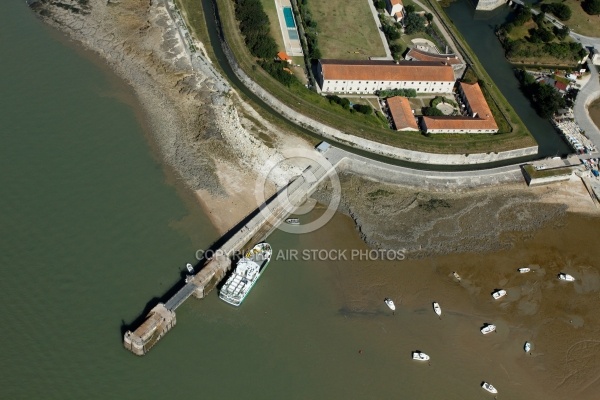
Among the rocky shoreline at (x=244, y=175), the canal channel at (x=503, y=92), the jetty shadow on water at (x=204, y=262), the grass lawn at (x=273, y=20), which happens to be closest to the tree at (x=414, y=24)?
the canal channel at (x=503, y=92)

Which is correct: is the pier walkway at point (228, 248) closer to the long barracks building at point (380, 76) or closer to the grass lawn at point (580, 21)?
the long barracks building at point (380, 76)

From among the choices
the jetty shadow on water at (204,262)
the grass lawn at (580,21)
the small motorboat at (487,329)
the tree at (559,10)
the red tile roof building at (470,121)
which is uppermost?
the jetty shadow on water at (204,262)

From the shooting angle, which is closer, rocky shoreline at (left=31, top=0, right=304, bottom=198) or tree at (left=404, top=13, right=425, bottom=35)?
rocky shoreline at (left=31, top=0, right=304, bottom=198)

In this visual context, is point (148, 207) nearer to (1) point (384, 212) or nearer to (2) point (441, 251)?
(1) point (384, 212)

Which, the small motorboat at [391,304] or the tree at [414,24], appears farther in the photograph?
the tree at [414,24]

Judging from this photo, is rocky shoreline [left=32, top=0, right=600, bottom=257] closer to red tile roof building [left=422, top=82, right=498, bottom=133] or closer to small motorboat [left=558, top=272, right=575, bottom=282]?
small motorboat [left=558, top=272, right=575, bottom=282]

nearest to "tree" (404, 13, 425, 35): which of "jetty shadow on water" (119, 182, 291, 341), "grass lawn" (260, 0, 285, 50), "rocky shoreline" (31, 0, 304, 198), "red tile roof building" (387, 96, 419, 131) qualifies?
"red tile roof building" (387, 96, 419, 131)

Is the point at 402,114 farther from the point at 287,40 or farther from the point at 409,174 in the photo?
the point at 287,40
